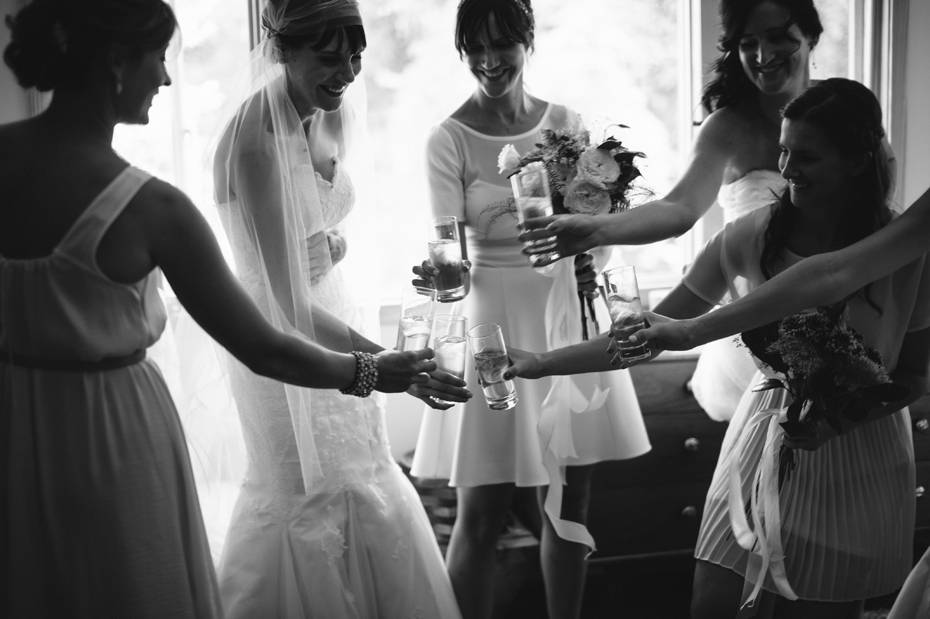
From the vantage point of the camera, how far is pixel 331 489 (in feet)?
6.75

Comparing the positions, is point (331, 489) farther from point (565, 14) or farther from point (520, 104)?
point (565, 14)

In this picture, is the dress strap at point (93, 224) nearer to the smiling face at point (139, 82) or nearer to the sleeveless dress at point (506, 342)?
the smiling face at point (139, 82)

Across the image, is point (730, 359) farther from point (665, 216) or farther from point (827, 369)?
point (827, 369)

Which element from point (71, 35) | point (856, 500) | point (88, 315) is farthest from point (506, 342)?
point (71, 35)

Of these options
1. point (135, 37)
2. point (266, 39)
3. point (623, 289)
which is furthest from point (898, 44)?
point (135, 37)

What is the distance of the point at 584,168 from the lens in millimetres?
2307

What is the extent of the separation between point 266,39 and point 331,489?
3.87 feet

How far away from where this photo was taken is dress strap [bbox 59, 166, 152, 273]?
1.34 m

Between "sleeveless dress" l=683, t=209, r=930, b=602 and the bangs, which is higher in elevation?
the bangs

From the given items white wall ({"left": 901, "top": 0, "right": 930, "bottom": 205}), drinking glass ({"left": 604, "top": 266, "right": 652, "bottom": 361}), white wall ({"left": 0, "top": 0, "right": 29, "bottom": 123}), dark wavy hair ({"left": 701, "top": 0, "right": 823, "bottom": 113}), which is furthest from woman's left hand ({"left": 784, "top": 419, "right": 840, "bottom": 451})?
white wall ({"left": 0, "top": 0, "right": 29, "bottom": 123})

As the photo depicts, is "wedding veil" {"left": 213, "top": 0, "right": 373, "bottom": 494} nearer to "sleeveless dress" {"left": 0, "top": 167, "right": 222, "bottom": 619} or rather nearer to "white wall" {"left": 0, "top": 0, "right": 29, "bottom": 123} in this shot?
"sleeveless dress" {"left": 0, "top": 167, "right": 222, "bottom": 619}

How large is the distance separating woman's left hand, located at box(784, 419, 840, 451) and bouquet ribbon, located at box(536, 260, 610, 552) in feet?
2.53

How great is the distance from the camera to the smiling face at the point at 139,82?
1412 mm

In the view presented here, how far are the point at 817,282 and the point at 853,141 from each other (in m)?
0.35
